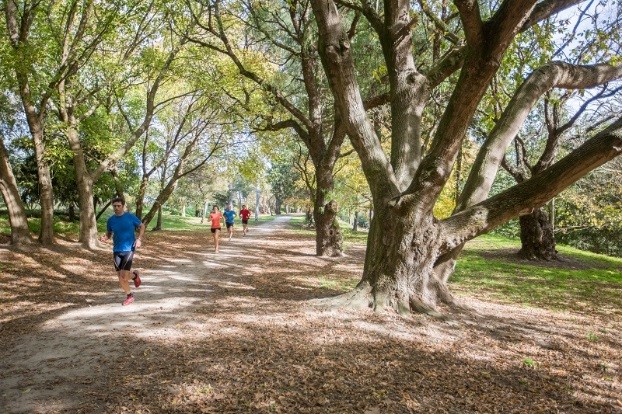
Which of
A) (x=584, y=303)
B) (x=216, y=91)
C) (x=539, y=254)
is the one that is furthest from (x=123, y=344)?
(x=539, y=254)

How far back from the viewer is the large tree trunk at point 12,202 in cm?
1279

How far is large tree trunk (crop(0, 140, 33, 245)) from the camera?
504 inches

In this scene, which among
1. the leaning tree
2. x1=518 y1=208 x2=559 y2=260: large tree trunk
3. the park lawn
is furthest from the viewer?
x1=518 y1=208 x2=559 y2=260: large tree trunk

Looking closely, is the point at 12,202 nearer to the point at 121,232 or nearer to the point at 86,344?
the point at 121,232

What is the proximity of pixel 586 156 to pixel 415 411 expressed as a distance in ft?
13.6

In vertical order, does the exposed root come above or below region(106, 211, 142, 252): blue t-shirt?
below

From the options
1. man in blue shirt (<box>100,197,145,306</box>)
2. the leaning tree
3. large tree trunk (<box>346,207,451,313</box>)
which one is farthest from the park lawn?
man in blue shirt (<box>100,197,145,306</box>)

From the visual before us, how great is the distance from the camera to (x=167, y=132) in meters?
28.0

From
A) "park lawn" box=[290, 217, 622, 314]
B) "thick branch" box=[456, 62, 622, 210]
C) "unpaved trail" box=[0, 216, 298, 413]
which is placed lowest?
"unpaved trail" box=[0, 216, 298, 413]

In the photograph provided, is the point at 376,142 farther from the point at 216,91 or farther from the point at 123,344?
the point at 216,91

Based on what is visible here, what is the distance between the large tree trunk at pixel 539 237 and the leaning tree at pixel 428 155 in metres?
10.9

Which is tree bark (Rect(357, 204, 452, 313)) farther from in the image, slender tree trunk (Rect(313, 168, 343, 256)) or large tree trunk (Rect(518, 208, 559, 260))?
large tree trunk (Rect(518, 208, 559, 260))

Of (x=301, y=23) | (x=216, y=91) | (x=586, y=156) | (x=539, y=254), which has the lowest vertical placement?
(x=539, y=254)

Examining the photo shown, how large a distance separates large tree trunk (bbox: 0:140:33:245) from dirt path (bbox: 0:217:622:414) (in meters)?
5.51
